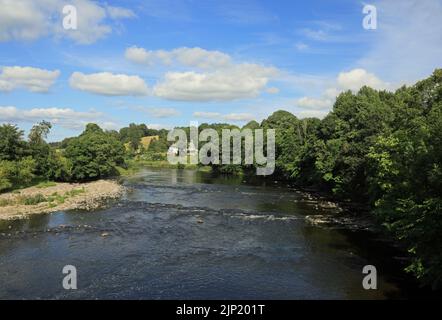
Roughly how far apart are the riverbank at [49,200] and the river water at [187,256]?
9.71 feet

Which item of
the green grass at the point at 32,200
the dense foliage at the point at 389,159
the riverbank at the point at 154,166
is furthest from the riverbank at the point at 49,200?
the riverbank at the point at 154,166

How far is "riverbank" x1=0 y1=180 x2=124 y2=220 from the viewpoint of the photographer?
42750mm

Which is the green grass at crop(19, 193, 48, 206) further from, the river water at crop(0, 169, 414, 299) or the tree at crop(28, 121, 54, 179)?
the tree at crop(28, 121, 54, 179)

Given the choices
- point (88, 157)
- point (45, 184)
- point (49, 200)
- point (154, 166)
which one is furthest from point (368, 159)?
point (154, 166)

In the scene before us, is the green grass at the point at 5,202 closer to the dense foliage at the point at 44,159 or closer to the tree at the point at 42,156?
the dense foliage at the point at 44,159

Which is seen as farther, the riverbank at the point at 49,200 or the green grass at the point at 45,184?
the green grass at the point at 45,184

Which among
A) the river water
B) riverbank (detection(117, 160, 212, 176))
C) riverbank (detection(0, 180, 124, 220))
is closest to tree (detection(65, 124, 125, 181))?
riverbank (detection(0, 180, 124, 220))

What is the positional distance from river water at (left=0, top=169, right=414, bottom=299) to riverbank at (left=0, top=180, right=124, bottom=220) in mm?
2958

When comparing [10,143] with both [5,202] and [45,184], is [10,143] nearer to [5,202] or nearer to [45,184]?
[45,184]

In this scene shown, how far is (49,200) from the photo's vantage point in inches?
1903

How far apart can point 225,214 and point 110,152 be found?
44047 mm

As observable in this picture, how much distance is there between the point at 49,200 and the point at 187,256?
1070 inches

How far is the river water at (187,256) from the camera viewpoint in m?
22.4

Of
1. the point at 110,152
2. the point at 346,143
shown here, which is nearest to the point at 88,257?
the point at 346,143
